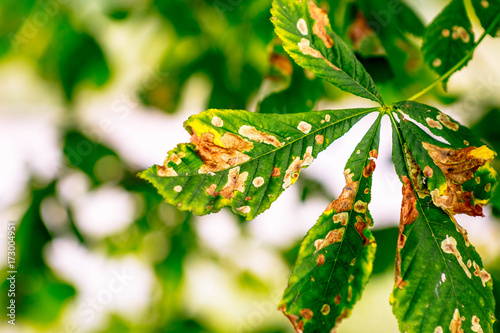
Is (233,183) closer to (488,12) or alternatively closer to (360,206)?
(360,206)

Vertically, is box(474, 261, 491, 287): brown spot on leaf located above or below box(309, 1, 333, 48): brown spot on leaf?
below

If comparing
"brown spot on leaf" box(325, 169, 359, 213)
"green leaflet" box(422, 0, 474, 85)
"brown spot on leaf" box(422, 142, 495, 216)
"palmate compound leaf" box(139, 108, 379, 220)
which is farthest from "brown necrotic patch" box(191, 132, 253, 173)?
"green leaflet" box(422, 0, 474, 85)

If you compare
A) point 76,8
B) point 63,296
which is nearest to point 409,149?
point 76,8

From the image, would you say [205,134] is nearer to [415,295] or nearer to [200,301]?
[415,295]

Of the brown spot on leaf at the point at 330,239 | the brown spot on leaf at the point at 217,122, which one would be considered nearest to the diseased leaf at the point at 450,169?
the brown spot on leaf at the point at 330,239

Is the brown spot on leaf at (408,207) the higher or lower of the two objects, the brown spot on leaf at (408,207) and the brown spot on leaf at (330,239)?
the higher

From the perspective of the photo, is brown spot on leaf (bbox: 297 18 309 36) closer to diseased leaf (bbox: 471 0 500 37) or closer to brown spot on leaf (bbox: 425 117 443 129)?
brown spot on leaf (bbox: 425 117 443 129)

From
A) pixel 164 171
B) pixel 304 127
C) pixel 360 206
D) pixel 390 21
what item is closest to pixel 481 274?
pixel 360 206

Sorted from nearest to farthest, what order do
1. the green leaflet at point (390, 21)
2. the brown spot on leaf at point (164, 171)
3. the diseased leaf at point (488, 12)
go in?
the brown spot on leaf at point (164, 171) < the diseased leaf at point (488, 12) < the green leaflet at point (390, 21)

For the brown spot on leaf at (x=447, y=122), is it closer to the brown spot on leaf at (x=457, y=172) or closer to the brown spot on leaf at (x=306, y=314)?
the brown spot on leaf at (x=457, y=172)
